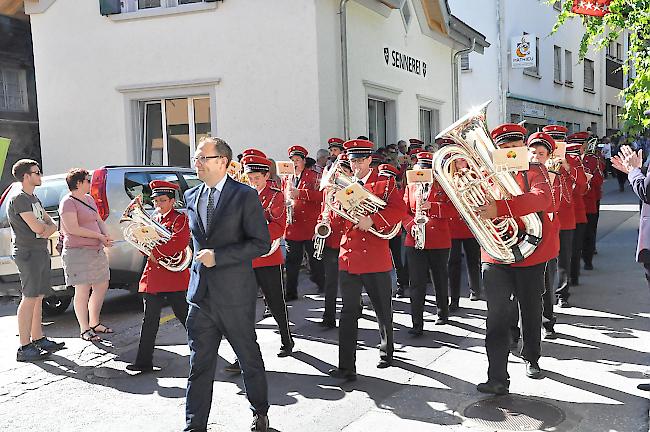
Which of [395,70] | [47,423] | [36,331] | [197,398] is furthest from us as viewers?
[395,70]

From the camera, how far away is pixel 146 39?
1348 cm

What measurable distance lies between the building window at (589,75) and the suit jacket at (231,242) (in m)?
33.7

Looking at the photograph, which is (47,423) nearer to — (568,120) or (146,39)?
(146,39)

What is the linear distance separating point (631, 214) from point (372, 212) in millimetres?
13473

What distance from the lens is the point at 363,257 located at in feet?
18.3

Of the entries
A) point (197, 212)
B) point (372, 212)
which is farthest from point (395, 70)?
point (197, 212)

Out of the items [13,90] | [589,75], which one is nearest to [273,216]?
[13,90]

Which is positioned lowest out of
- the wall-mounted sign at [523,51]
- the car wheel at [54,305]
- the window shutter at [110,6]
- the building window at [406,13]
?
the car wheel at [54,305]

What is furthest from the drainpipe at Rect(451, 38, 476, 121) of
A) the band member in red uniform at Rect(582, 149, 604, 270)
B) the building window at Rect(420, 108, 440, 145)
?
the band member in red uniform at Rect(582, 149, 604, 270)

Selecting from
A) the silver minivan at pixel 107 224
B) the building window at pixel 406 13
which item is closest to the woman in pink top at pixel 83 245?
the silver minivan at pixel 107 224

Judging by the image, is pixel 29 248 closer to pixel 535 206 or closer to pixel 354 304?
pixel 354 304

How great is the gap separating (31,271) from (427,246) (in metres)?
3.90

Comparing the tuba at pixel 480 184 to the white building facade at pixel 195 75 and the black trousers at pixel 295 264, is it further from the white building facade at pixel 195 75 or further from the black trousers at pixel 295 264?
the white building facade at pixel 195 75

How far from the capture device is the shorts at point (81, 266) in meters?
6.89
